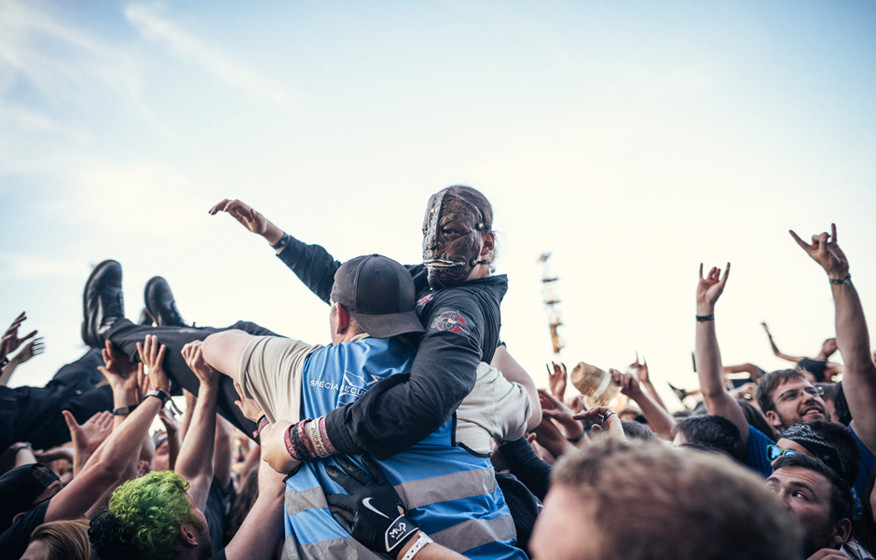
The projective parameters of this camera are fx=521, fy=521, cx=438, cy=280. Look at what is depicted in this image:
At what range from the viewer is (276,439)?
2221 millimetres

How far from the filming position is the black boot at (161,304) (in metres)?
4.96

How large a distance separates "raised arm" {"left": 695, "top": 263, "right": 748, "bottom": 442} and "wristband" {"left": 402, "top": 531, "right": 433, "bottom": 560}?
2992 mm

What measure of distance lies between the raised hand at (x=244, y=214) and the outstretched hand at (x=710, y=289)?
135 inches

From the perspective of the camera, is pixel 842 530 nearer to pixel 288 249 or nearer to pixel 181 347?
pixel 288 249

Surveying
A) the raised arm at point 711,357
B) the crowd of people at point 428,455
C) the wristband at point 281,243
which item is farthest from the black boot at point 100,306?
the raised arm at point 711,357

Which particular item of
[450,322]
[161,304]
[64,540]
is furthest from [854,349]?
[161,304]

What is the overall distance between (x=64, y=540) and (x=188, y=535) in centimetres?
59

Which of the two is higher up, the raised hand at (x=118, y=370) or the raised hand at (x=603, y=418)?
the raised hand at (x=118, y=370)

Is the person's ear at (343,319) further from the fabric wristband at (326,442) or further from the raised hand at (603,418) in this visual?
the raised hand at (603,418)

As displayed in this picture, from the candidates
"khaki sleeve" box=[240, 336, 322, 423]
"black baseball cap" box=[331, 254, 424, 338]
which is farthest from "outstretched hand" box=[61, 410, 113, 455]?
"black baseball cap" box=[331, 254, 424, 338]

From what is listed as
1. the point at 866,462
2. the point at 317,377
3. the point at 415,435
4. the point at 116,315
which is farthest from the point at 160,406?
the point at 866,462

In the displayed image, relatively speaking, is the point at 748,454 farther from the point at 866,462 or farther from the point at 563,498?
the point at 563,498

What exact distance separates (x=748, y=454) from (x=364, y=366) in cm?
321

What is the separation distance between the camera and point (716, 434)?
367 centimetres
